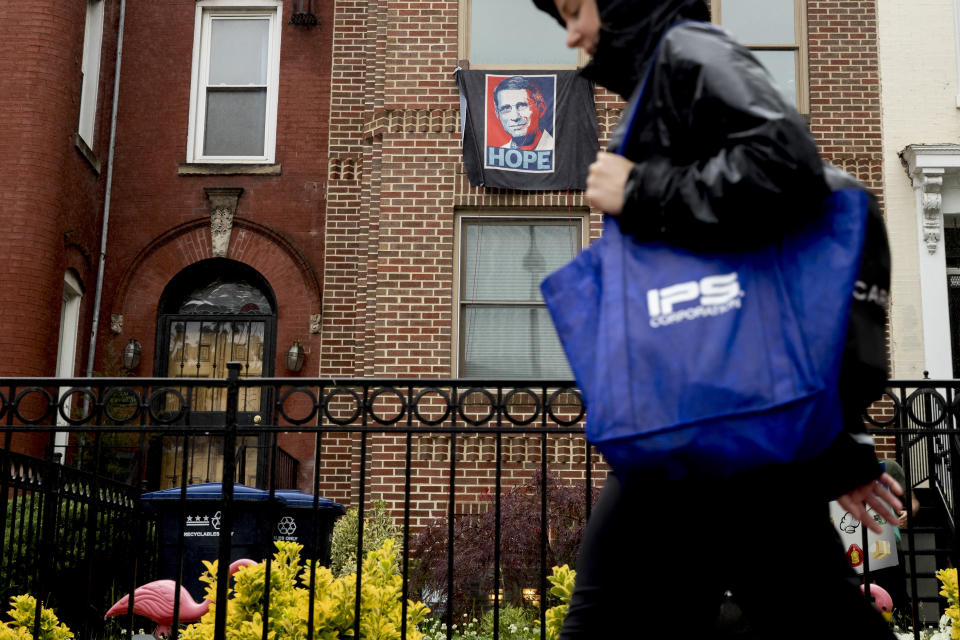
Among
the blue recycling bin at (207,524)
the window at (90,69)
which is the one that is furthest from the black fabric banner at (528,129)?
the window at (90,69)

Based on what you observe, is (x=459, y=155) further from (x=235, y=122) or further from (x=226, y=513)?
(x=226, y=513)

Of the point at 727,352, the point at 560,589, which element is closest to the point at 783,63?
the point at 560,589

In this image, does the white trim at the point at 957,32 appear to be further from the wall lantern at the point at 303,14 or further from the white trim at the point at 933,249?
the wall lantern at the point at 303,14

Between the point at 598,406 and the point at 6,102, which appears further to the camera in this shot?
the point at 6,102

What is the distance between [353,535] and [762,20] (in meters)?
7.08

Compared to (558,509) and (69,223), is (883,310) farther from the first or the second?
(69,223)

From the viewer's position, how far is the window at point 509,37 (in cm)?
1121

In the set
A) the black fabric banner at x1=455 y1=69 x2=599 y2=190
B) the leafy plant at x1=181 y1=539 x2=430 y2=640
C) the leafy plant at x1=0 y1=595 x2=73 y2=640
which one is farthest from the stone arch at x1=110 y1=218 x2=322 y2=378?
the leafy plant at x1=181 y1=539 x2=430 y2=640

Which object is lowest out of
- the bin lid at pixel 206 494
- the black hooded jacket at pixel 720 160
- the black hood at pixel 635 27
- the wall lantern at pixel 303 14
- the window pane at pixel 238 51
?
the bin lid at pixel 206 494

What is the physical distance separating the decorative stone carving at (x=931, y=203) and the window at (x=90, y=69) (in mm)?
9912

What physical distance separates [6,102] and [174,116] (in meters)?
2.43

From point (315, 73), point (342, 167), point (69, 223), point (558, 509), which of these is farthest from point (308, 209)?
point (558, 509)

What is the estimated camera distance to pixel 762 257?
173 centimetres

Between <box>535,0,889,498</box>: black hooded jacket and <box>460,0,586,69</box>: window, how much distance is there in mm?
9477
